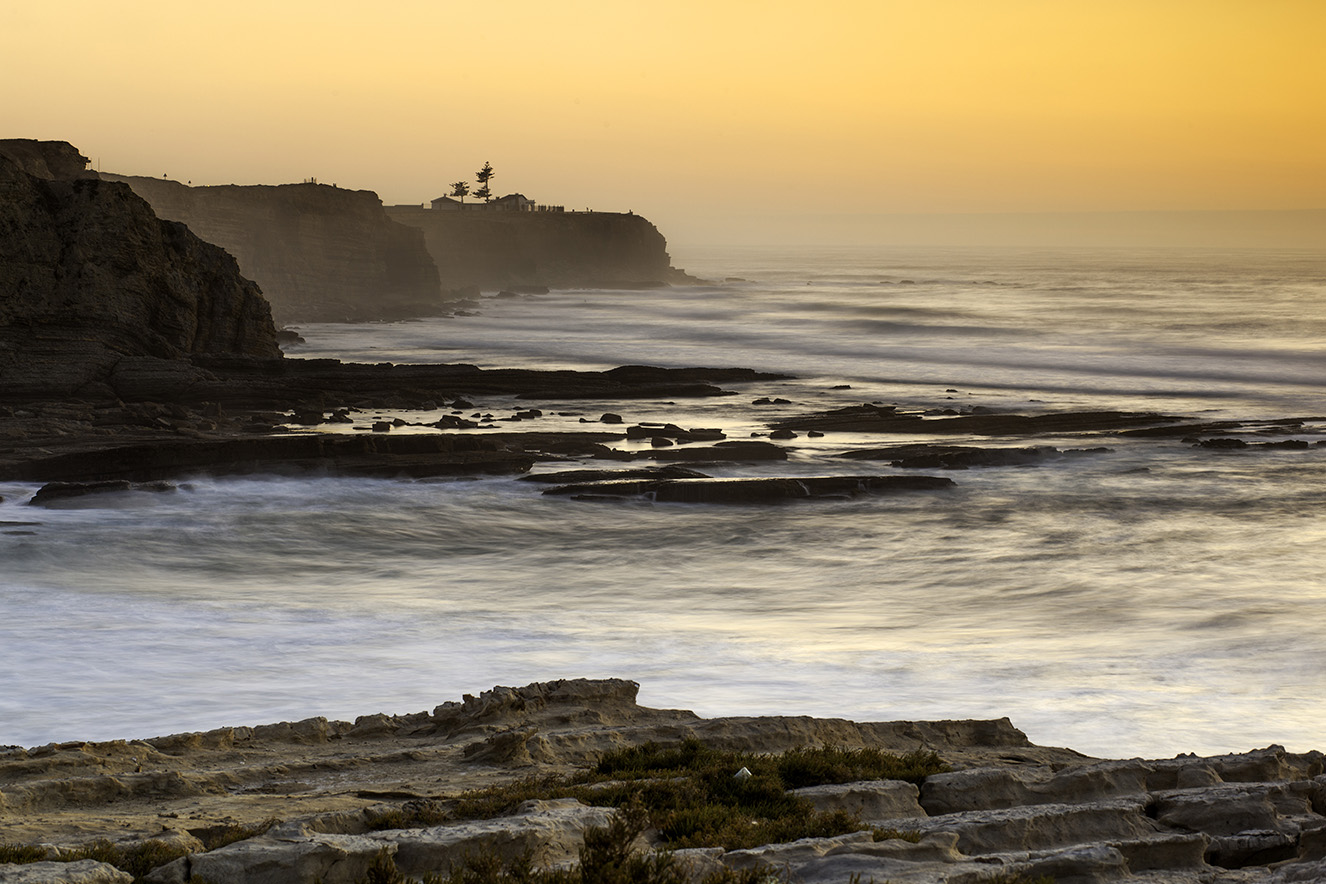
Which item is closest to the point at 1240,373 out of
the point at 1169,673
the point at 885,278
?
the point at 1169,673

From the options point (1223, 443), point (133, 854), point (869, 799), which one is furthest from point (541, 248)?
point (133, 854)

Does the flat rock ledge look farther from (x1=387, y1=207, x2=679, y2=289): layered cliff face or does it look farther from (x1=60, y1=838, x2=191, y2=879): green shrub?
(x1=387, y1=207, x2=679, y2=289): layered cliff face

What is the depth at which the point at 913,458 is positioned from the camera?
92.3ft

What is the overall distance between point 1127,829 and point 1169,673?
288 inches

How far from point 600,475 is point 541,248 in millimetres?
117499

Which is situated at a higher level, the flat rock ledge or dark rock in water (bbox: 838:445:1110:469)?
the flat rock ledge

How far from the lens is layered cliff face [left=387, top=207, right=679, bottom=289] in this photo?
129375mm

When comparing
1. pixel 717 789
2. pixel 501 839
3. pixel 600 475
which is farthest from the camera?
pixel 600 475

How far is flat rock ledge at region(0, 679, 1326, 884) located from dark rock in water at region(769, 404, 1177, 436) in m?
24.2

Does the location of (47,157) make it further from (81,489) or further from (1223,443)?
(1223,443)

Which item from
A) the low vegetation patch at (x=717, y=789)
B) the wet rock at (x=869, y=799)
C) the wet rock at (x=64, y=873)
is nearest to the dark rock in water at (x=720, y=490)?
the low vegetation patch at (x=717, y=789)

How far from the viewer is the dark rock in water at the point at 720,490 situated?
24.2 metres

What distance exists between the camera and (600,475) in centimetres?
2528

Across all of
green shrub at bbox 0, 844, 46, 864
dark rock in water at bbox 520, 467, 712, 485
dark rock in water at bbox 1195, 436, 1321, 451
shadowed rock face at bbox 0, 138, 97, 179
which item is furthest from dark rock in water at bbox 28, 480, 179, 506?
dark rock in water at bbox 1195, 436, 1321, 451
